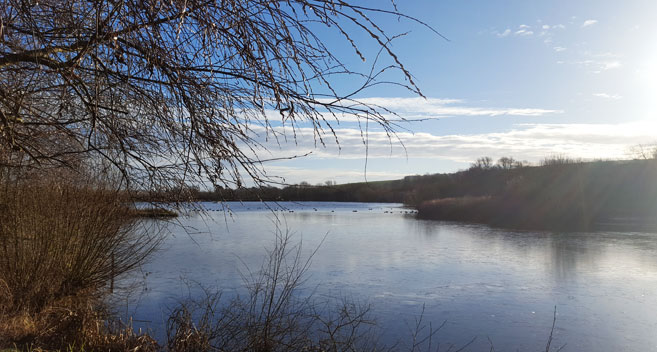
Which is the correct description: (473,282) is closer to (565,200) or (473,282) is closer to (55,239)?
(55,239)

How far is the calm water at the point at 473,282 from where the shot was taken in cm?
615

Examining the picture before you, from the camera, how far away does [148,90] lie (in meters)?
2.32

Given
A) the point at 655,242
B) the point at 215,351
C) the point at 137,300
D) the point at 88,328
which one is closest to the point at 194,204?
the point at 215,351

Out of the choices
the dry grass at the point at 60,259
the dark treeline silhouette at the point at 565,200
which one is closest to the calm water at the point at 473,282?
the dry grass at the point at 60,259

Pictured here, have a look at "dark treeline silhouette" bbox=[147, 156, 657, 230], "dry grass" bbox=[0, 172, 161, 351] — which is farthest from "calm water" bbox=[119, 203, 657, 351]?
"dark treeline silhouette" bbox=[147, 156, 657, 230]

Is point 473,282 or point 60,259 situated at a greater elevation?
point 60,259

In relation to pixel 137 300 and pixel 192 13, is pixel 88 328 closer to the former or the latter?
pixel 137 300

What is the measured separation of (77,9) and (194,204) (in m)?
1.14

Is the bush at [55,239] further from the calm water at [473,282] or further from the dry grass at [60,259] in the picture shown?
the calm water at [473,282]

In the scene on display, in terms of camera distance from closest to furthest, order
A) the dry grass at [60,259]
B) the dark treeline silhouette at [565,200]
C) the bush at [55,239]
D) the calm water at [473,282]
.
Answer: the dry grass at [60,259]
the bush at [55,239]
the calm water at [473,282]
the dark treeline silhouette at [565,200]

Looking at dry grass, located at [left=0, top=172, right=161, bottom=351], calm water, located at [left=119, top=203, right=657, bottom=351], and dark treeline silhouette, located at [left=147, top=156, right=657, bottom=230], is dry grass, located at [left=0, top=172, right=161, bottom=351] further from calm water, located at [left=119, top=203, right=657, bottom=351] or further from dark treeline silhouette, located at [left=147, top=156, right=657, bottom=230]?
dark treeline silhouette, located at [left=147, top=156, right=657, bottom=230]

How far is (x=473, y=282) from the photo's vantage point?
9.07 metres

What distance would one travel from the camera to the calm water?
6148 millimetres

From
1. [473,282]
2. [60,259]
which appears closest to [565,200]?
[473,282]
